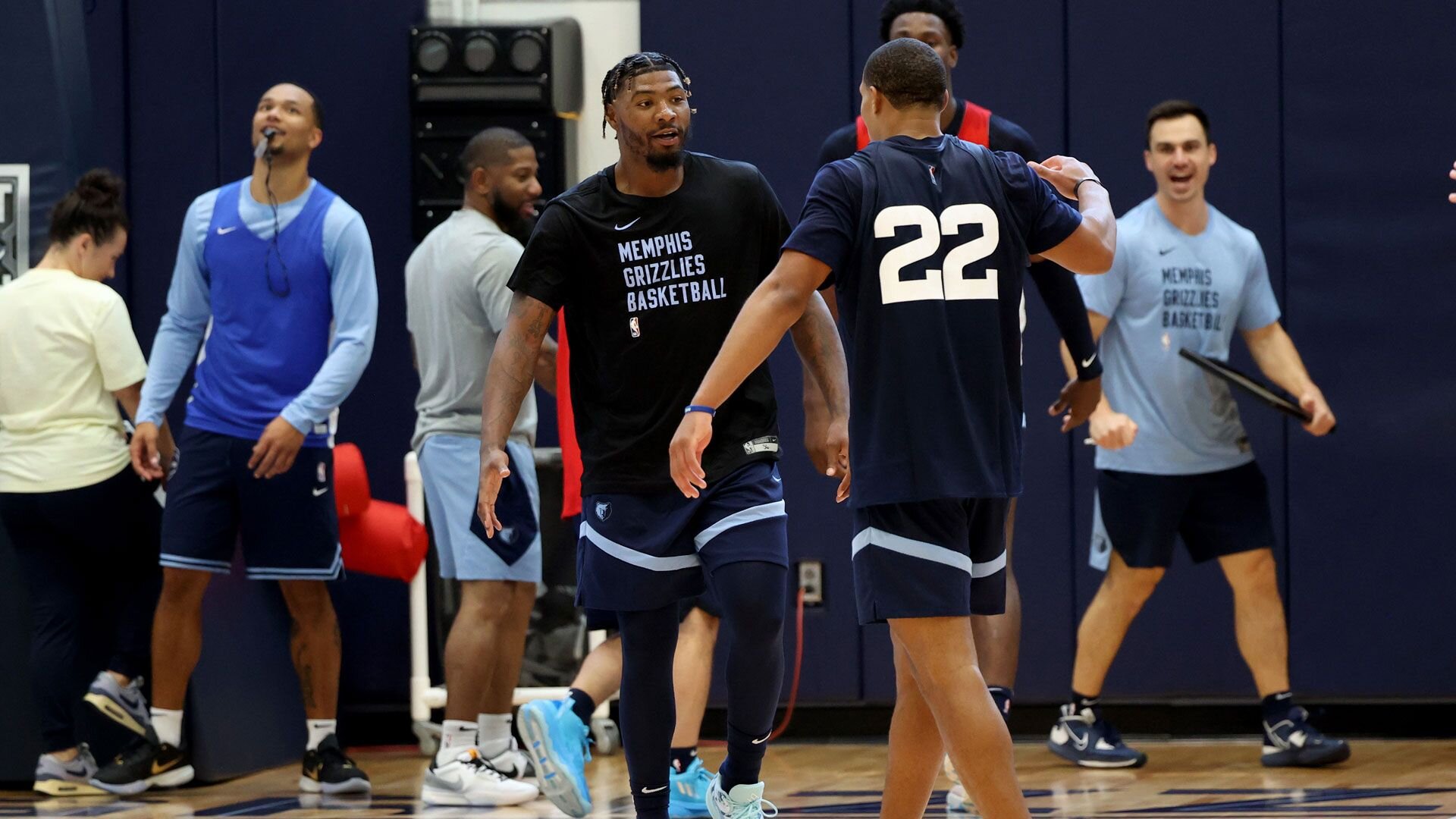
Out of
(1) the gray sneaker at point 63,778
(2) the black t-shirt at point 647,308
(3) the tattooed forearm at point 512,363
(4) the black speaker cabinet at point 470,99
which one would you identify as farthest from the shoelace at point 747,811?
(4) the black speaker cabinet at point 470,99

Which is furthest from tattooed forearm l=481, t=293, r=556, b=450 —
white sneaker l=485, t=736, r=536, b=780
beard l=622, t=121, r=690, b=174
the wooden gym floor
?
white sneaker l=485, t=736, r=536, b=780

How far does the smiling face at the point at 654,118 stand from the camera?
3.90 metres

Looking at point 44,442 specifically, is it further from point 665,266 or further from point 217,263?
point 665,266

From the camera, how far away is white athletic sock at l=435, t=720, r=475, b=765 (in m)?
5.31

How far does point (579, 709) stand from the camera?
478 cm

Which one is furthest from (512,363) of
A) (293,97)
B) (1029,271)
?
(293,97)

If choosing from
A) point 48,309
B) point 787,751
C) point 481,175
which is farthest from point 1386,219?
point 48,309

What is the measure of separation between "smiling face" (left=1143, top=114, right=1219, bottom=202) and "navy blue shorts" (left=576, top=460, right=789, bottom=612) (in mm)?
2522

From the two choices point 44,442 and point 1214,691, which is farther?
point 1214,691

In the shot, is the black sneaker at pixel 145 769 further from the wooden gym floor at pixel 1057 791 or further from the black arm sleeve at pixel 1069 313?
the black arm sleeve at pixel 1069 313

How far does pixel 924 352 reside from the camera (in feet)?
11.5

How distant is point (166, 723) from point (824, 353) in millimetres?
2868

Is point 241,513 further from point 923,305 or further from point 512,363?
point 923,305

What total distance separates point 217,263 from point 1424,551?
4.37 m
